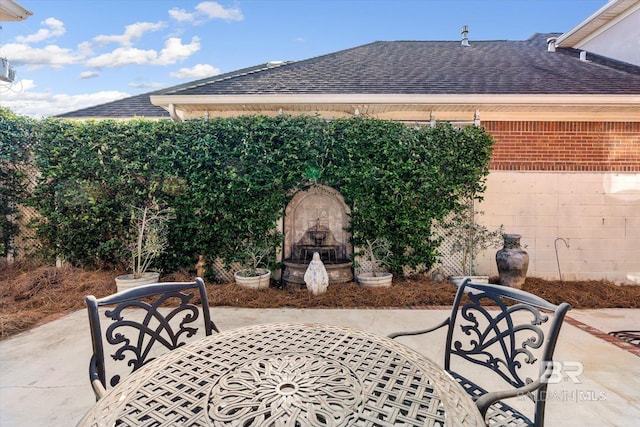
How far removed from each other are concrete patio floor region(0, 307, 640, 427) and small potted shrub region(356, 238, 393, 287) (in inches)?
35.5

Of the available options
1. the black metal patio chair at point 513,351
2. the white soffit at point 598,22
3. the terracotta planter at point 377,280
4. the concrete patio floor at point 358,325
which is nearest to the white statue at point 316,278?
the concrete patio floor at point 358,325

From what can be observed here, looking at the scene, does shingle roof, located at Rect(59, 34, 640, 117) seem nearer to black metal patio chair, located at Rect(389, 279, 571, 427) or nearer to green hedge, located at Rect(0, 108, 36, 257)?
green hedge, located at Rect(0, 108, 36, 257)

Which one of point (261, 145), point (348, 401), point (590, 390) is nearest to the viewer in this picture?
point (348, 401)

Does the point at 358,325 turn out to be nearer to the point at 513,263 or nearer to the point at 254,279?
the point at 254,279

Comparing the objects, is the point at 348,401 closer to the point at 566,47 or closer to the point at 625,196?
the point at 625,196

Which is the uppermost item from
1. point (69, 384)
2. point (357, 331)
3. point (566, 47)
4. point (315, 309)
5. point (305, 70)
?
point (566, 47)

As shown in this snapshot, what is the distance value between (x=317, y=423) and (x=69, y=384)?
8.16ft

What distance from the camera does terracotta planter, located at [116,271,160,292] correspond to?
4.56 meters

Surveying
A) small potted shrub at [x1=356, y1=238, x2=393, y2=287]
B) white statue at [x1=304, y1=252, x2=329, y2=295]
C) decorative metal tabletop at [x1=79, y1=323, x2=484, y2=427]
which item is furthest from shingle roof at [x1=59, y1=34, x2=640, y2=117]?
decorative metal tabletop at [x1=79, y1=323, x2=484, y2=427]

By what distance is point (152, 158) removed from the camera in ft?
16.7

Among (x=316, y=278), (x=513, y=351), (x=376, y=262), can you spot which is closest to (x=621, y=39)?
(x=376, y=262)

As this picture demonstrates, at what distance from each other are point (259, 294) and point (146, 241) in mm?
1923

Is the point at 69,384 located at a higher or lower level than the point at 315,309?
higher

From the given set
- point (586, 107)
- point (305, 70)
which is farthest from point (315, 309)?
point (586, 107)
